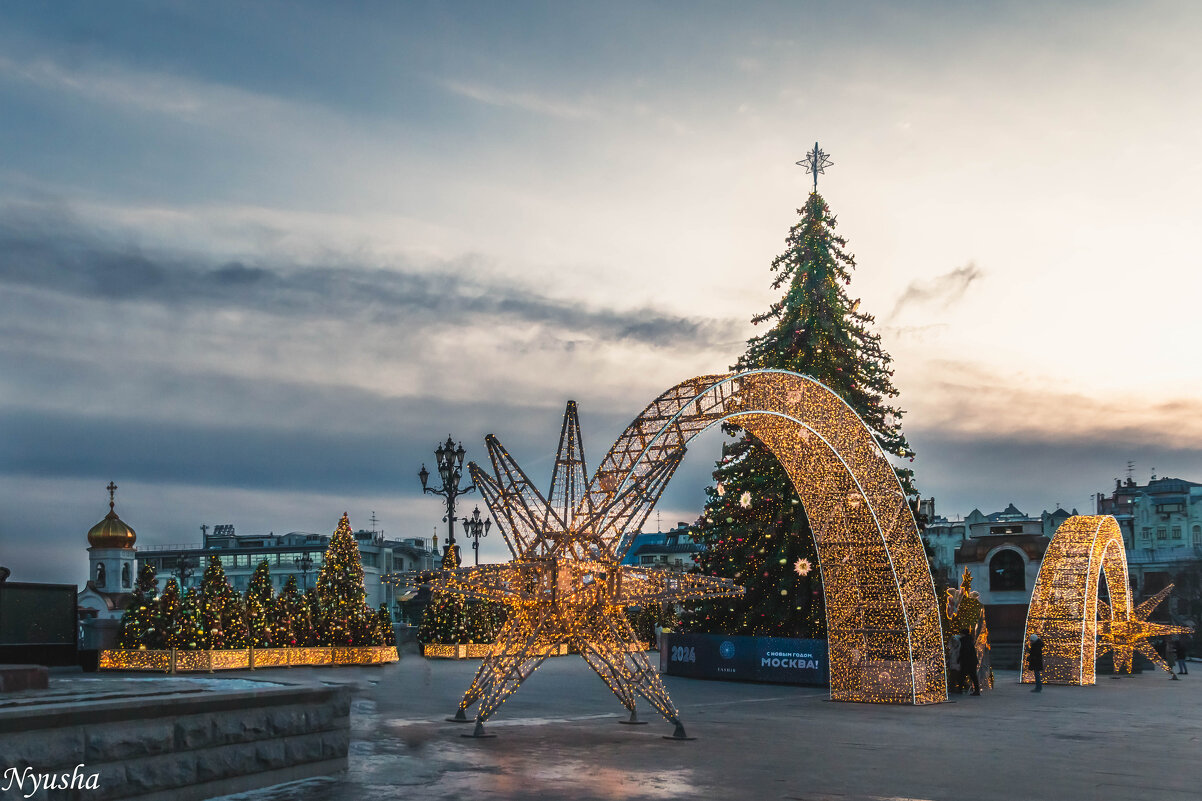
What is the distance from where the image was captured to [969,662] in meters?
25.9

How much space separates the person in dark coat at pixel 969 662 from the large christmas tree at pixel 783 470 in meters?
6.12

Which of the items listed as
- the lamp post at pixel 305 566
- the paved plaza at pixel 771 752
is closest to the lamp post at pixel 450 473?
the paved plaza at pixel 771 752

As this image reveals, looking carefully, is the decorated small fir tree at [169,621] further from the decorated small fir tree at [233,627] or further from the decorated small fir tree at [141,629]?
the decorated small fir tree at [233,627]

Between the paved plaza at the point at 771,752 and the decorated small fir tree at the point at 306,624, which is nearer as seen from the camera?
the paved plaza at the point at 771,752

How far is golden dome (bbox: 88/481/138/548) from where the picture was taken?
219 ft

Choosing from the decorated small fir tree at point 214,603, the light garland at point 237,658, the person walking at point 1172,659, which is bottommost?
the person walking at point 1172,659

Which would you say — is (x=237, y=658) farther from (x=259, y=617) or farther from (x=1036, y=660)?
(x=1036, y=660)

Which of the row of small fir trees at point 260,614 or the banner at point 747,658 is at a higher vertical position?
the row of small fir trees at point 260,614

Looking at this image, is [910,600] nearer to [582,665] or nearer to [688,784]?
[688,784]

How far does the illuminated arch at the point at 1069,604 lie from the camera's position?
31328 mm

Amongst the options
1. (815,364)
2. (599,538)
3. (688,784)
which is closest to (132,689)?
(688,784)

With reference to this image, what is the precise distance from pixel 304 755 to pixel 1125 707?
61.8ft

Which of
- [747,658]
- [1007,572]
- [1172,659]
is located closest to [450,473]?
[747,658]

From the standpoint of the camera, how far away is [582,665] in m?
39.2
